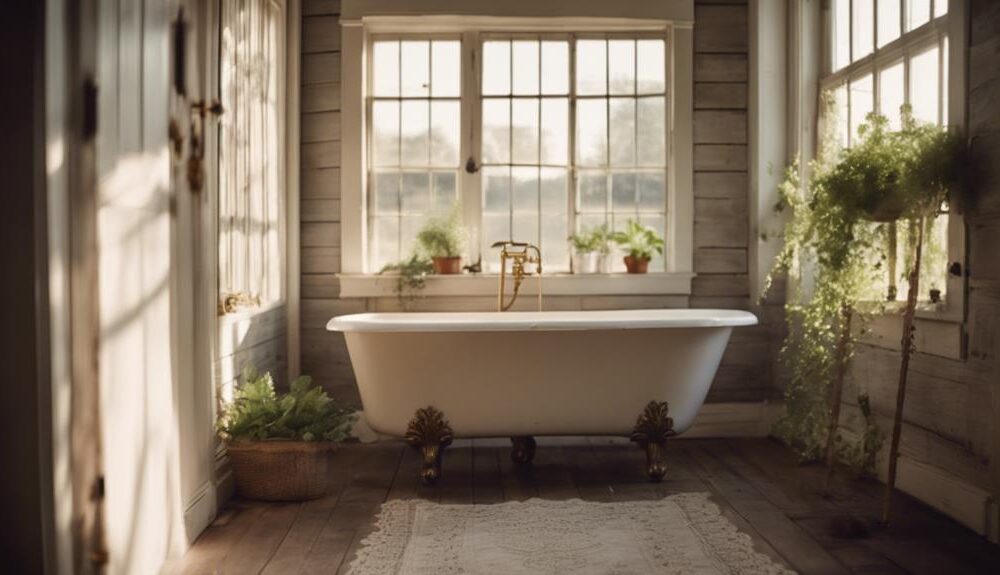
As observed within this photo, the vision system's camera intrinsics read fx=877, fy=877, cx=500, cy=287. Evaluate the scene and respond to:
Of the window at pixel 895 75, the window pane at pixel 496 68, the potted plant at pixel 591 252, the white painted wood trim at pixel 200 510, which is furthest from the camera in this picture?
the window pane at pixel 496 68

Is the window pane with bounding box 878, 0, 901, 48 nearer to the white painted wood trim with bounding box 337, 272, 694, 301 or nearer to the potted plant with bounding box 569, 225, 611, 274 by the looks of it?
the white painted wood trim with bounding box 337, 272, 694, 301

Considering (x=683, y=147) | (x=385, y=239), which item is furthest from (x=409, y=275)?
(x=683, y=147)

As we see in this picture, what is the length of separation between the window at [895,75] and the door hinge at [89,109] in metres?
2.67

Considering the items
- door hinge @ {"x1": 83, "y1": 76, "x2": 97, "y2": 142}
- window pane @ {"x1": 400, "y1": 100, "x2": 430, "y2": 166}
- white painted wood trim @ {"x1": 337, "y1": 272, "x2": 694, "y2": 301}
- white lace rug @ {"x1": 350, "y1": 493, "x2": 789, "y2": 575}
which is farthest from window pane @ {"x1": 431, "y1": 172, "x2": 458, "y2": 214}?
door hinge @ {"x1": 83, "y1": 76, "x2": 97, "y2": 142}

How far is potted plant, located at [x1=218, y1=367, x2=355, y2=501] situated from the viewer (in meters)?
3.43

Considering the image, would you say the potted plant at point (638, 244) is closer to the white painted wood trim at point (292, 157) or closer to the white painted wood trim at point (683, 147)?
the white painted wood trim at point (683, 147)

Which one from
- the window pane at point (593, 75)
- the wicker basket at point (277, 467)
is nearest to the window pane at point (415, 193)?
the window pane at point (593, 75)

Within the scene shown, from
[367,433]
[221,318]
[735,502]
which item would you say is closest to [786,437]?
[735,502]

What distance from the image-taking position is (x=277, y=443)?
3.41m

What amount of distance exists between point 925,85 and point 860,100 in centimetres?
A: 60

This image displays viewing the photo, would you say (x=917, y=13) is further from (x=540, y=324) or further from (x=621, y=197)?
(x=540, y=324)

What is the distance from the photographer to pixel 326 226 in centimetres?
471

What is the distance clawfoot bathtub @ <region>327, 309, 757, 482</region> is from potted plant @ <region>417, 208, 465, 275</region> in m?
0.99

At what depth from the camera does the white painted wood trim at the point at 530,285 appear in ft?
15.1
